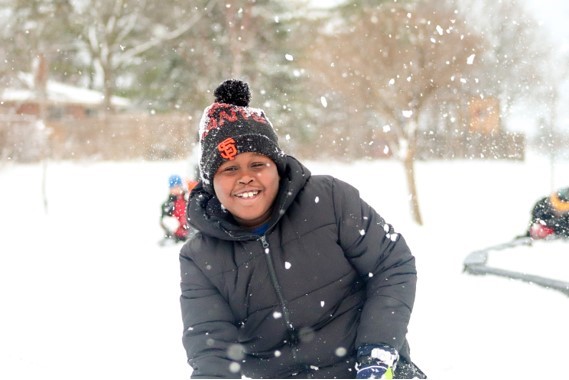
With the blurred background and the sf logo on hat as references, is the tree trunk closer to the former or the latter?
the blurred background

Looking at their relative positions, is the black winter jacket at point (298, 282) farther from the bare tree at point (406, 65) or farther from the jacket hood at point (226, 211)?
the bare tree at point (406, 65)

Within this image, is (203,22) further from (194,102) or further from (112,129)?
(112,129)

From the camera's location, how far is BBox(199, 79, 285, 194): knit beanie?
1.74 metres

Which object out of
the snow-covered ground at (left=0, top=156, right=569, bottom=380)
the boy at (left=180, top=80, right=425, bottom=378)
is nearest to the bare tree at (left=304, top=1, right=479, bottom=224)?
the snow-covered ground at (left=0, top=156, right=569, bottom=380)

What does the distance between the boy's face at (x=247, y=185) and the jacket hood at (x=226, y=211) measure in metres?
0.03

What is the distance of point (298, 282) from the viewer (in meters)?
1.72

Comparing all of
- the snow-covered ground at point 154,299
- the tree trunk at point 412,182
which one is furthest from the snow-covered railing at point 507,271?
the tree trunk at point 412,182

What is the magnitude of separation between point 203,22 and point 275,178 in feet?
56.7

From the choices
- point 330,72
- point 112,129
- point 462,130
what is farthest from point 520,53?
point 112,129

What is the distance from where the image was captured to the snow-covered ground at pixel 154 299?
11.0 ft

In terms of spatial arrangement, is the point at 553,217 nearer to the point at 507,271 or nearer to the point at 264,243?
the point at 507,271

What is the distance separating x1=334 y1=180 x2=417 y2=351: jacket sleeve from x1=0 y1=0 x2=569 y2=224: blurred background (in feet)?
27.1

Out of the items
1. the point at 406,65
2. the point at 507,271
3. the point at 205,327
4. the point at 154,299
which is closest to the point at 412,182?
the point at 406,65

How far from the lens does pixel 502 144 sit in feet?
38.4
